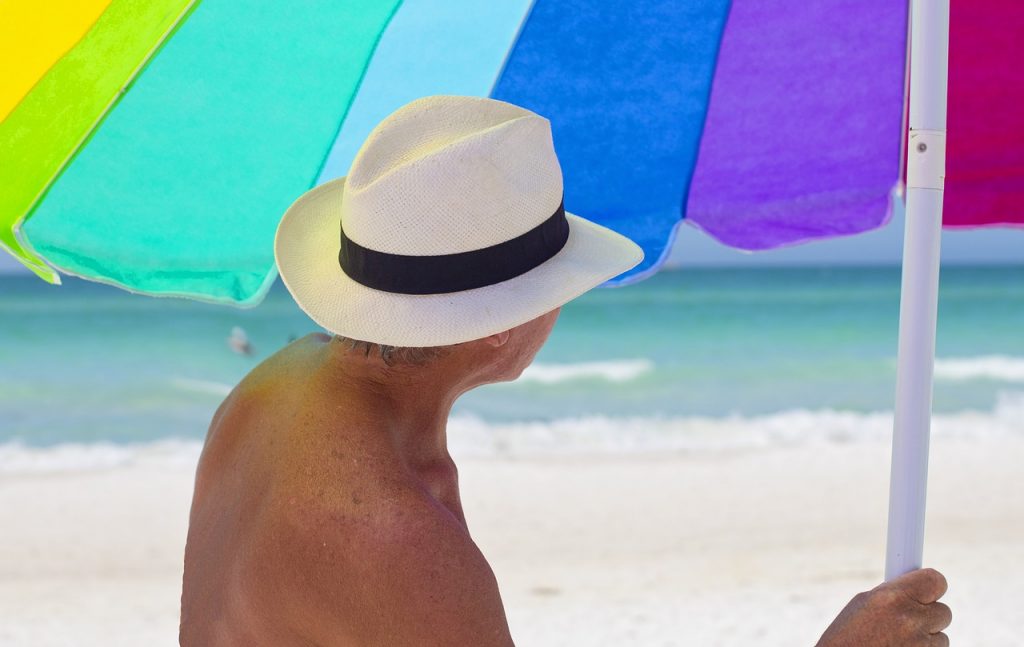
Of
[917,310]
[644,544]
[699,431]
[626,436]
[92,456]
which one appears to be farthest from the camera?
[699,431]

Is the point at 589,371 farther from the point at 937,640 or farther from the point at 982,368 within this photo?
the point at 937,640

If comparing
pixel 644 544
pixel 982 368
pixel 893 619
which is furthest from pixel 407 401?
pixel 982 368

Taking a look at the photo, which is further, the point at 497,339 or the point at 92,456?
the point at 92,456

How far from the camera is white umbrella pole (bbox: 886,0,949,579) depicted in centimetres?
169

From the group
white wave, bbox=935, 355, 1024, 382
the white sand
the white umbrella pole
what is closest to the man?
the white umbrella pole

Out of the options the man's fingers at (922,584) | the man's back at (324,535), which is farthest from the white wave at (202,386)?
the man's fingers at (922,584)

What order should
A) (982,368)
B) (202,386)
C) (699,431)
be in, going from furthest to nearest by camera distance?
(982,368), (202,386), (699,431)

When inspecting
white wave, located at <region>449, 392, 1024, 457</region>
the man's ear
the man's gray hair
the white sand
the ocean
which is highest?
the man's ear

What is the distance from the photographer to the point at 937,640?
5.05 ft

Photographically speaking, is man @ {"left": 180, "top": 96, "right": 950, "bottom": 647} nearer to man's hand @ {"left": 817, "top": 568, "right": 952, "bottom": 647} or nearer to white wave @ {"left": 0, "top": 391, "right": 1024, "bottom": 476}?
man's hand @ {"left": 817, "top": 568, "right": 952, "bottom": 647}

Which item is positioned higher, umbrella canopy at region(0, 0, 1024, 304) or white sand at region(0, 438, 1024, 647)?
umbrella canopy at region(0, 0, 1024, 304)

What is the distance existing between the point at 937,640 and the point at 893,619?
0.08 metres

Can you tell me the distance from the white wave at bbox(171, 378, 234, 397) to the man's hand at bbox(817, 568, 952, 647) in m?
15.0

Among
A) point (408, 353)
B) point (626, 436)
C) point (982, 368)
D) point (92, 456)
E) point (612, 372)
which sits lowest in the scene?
point (612, 372)
